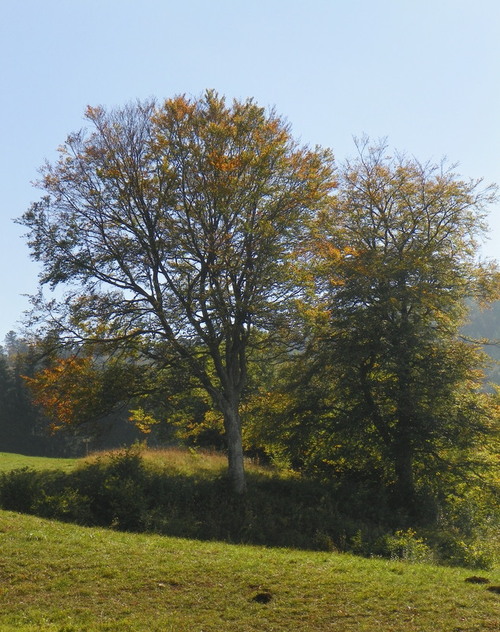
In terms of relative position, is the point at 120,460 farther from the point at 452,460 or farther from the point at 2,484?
the point at 452,460

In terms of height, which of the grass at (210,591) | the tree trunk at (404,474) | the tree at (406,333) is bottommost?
the grass at (210,591)

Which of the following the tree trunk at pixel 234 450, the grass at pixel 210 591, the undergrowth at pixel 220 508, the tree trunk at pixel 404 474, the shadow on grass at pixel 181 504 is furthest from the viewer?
the tree trunk at pixel 404 474

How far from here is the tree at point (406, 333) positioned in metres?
23.6

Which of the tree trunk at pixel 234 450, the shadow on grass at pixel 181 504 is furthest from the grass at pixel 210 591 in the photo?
the tree trunk at pixel 234 450

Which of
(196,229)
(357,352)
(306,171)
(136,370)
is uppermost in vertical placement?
(306,171)

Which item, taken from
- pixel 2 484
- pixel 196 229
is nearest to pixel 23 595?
pixel 2 484

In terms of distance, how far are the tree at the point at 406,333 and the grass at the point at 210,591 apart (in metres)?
10.5

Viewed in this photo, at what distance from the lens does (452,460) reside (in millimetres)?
23906

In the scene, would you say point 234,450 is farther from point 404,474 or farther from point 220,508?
point 404,474

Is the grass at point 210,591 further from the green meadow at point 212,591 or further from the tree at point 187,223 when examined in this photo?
the tree at point 187,223

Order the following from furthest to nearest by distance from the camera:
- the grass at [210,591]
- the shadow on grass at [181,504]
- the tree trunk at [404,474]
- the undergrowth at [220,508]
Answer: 1. the tree trunk at [404,474]
2. the shadow on grass at [181,504]
3. the undergrowth at [220,508]
4. the grass at [210,591]

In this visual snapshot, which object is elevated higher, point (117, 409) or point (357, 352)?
point (357, 352)

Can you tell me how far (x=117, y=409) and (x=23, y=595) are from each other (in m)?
13.3

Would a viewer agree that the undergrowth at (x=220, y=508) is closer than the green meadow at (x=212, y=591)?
No
